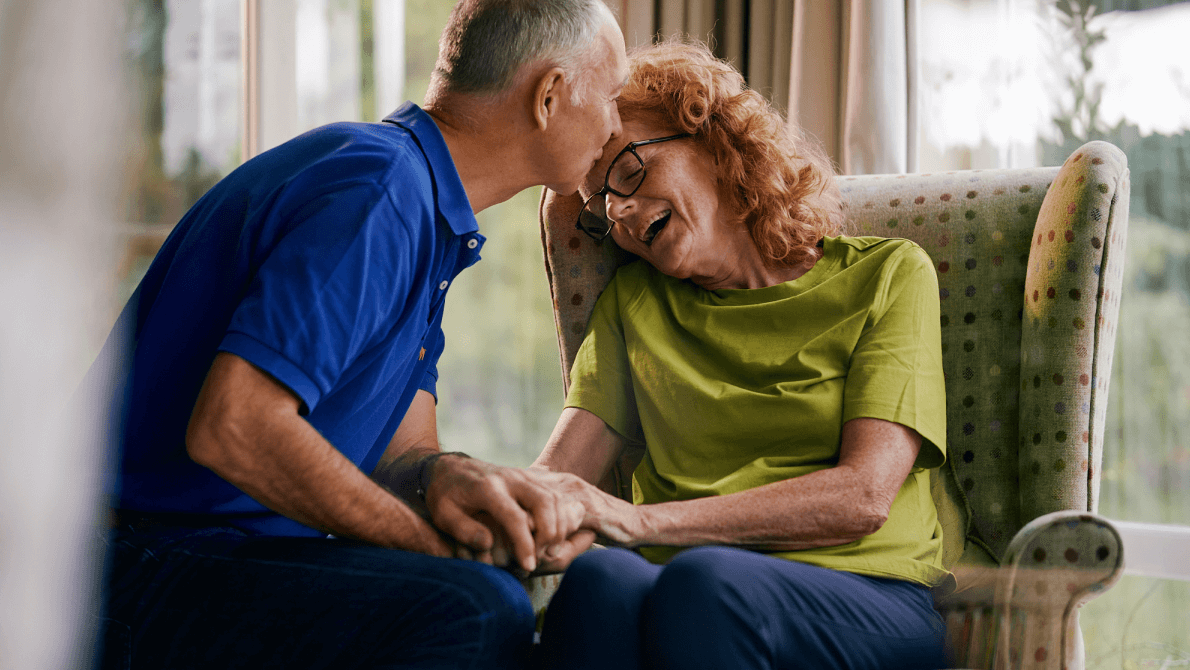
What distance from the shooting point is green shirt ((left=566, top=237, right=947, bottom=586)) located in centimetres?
101

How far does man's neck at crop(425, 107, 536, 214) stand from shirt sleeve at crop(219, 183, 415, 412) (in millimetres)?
202

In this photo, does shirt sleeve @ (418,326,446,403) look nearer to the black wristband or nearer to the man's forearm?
the black wristband

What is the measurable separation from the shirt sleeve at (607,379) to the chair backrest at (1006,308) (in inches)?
3.0

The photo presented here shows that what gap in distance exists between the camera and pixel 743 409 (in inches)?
43.4

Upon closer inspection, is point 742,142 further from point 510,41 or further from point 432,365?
point 432,365

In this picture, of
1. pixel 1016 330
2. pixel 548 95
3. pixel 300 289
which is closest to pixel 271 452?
pixel 300 289

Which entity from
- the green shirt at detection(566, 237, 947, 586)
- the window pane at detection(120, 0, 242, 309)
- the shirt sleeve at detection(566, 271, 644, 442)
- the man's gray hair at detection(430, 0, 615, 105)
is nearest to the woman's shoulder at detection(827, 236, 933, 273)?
the green shirt at detection(566, 237, 947, 586)

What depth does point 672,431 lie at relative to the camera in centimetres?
116

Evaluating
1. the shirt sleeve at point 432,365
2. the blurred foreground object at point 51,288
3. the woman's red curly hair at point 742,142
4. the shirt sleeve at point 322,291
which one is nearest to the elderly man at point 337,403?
the shirt sleeve at point 322,291

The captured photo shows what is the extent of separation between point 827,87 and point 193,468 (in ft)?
5.52

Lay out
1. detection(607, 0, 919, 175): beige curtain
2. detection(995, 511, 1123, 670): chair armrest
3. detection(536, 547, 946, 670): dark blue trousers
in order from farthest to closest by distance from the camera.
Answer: detection(607, 0, 919, 175): beige curtain, detection(536, 547, 946, 670): dark blue trousers, detection(995, 511, 1123, 670): chair armrest

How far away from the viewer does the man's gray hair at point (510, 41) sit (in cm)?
93

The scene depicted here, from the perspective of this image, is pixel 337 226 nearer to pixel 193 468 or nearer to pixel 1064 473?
pixel 193 468

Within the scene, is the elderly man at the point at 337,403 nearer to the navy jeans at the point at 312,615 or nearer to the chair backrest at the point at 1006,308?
the navy jeans at the point at 312,615
